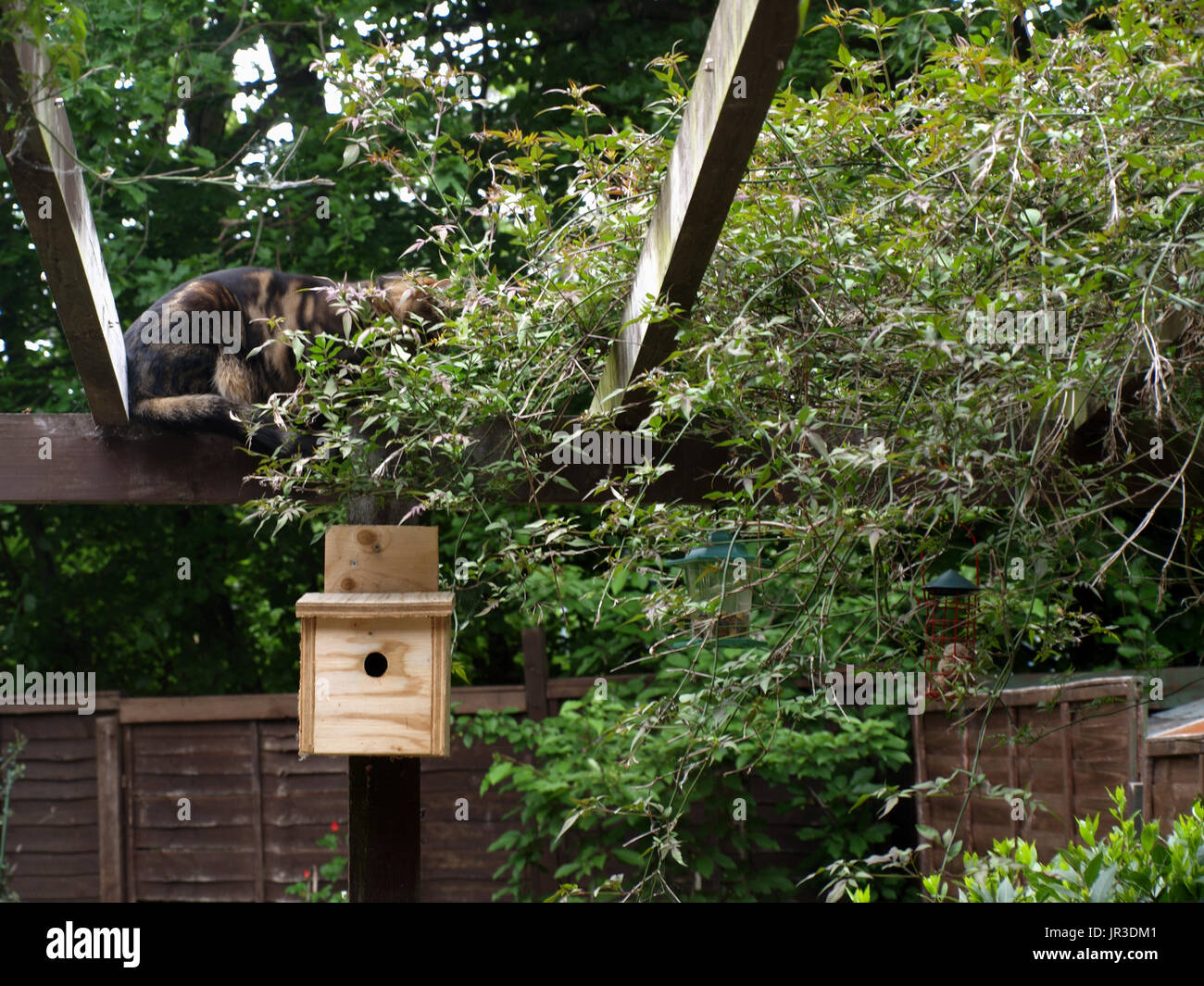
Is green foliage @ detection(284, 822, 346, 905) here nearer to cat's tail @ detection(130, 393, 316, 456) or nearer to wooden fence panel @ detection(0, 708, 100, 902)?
wooden fence panel @ detection(0, 708, 100, 902)

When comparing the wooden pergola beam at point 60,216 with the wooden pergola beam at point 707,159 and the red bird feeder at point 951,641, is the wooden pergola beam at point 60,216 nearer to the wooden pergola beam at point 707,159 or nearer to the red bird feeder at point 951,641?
the wooden pergola beam at point 707,159

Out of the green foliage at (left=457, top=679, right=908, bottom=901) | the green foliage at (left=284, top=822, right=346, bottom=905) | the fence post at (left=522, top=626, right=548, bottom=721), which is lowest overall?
the green foliage at (left=284, top=822, right=346, bottom=905)

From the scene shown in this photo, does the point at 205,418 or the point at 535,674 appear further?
the point at 535,674

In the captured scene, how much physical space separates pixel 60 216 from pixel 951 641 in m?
1.90

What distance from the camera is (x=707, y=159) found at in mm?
1582

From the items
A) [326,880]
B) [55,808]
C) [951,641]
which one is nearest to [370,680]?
[951,641]

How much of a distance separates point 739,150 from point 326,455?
A: 101 centimetres

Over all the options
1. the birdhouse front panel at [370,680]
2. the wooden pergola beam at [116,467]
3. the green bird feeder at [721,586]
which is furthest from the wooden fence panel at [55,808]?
the green bird feeder at [721,586]

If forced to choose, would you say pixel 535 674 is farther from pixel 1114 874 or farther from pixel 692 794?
pixel 1114 874

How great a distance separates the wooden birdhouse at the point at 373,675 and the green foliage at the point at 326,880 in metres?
3.44

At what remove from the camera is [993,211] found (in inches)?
74.9

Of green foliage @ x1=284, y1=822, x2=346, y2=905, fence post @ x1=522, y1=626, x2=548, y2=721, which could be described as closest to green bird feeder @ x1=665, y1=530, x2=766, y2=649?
fence post @ x1=522, y1=626, x2=548, y2=721

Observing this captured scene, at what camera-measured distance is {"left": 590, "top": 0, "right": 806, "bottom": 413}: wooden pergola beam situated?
1343mm

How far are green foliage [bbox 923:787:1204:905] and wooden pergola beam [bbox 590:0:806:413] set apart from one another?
1143 mm
